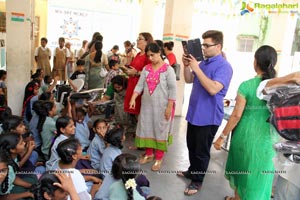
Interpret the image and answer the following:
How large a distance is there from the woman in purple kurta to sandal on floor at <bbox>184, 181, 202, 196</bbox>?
45 centimetres

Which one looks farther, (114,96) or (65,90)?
(65,90)

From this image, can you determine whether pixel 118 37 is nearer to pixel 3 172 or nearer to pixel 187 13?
pixel 187 13

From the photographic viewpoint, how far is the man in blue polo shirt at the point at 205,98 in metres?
2.21

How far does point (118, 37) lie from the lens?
344 inches

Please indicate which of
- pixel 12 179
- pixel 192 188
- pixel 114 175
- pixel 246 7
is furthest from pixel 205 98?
pixel 246 7

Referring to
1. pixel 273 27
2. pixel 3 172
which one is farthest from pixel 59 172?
pixel 273 27

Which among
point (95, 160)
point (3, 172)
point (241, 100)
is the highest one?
point (241, 100)

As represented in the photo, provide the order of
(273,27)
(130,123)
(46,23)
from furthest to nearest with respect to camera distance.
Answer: (46,23), (273,27), (130,123)

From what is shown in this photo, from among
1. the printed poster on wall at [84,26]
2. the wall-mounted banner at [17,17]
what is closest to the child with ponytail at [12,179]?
the wall-mounted banner at [17,17]

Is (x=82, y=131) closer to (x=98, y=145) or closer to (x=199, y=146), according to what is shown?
(x=98, y=145)

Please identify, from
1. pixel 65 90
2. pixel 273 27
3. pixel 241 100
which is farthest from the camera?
pixel 273 27

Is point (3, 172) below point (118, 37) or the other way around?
below

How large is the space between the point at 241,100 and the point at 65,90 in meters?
3.24

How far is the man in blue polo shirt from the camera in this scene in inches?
87.1
